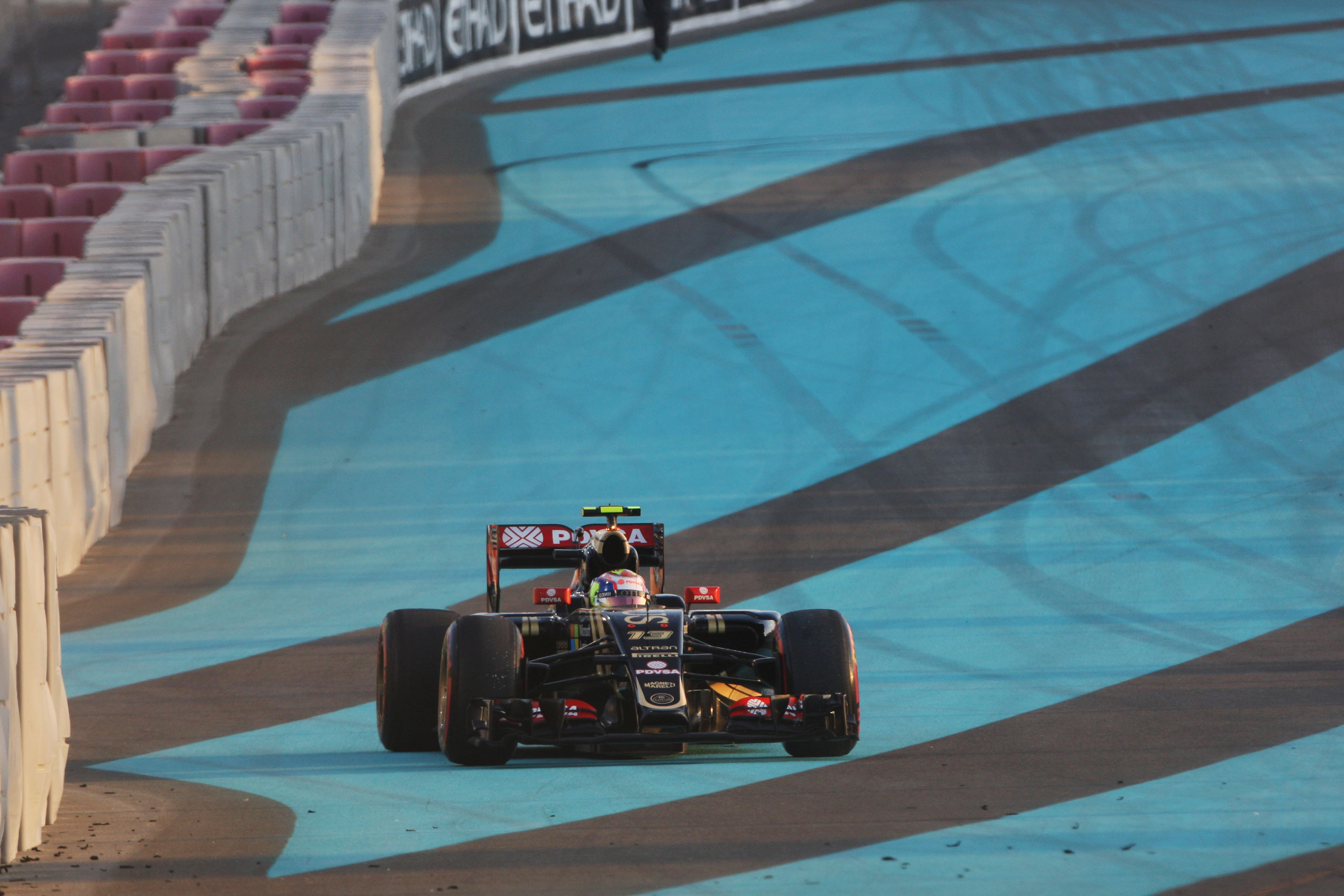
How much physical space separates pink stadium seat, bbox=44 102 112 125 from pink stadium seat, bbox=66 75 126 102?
1.39 metres

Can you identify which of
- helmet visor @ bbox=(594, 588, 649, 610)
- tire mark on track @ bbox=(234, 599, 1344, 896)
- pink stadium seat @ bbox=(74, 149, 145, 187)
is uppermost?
pink stadium seat @ bbox=(74, 149, 145, 187)

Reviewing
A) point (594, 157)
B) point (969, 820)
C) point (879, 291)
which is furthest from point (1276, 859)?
point (594, 157)

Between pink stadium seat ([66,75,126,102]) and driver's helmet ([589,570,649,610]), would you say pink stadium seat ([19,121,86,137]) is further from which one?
driver's helmet ([589,570,649,610])

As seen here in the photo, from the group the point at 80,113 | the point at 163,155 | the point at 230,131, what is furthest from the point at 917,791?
the point at 80,113

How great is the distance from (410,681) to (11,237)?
12174 millimetres

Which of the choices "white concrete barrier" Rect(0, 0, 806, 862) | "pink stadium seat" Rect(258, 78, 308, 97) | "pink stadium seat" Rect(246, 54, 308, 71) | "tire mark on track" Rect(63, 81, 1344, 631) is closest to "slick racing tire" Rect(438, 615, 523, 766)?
"white concrete barrier" Rect(0, 0, 806, 862)

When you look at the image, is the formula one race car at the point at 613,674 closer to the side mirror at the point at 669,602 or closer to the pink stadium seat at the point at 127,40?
the side mirror at the point at 669,602

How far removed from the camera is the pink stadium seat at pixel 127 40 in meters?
29.4

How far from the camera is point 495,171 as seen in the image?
27.2 metres

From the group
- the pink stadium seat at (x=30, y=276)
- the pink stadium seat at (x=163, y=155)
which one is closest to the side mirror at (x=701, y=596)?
the pink stadium seat at (x=30, y=276)

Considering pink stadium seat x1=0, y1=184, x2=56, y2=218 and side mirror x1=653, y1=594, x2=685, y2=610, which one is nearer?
side mirror x1=653, y1=594, x2=685, y2=610

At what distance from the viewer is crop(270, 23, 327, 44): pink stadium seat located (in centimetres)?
2970

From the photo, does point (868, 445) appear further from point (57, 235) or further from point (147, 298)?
Result: point (57, 235)

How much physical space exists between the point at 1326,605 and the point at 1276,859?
625 centimetres
